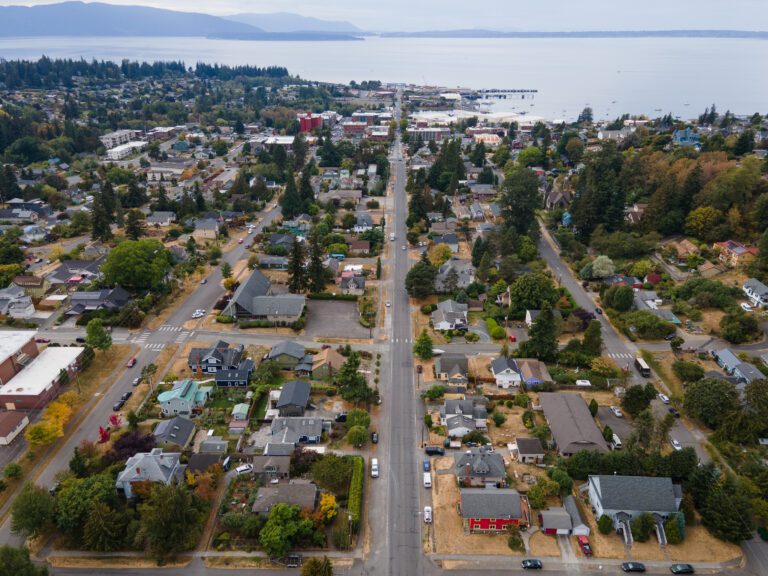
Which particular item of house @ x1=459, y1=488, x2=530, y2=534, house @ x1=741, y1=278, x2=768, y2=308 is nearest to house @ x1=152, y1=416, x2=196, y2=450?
house @ x1=459, y1=488, x2=530, y2=534

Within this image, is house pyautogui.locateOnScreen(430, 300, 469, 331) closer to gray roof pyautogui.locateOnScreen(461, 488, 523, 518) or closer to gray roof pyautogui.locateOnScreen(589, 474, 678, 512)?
gray roof pyautogui.locateOnScreen(461, 488, 523, 518)

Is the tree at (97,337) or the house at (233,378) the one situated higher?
the tree at (97,337)

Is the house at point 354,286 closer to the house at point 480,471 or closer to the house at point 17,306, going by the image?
the house at point 480,471

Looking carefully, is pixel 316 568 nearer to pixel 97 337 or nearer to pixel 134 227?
pixel 97 337

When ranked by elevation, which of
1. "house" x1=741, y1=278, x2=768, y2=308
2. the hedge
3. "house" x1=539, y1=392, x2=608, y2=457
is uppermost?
"house" x1=741, y1=278, x2=768, y2=308

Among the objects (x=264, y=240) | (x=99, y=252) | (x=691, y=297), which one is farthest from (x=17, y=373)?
(x=691, y=297)

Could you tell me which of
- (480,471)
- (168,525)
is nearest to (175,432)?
(168,525)

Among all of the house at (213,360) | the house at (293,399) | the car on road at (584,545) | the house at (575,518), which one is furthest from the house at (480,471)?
the house at (213,360)
